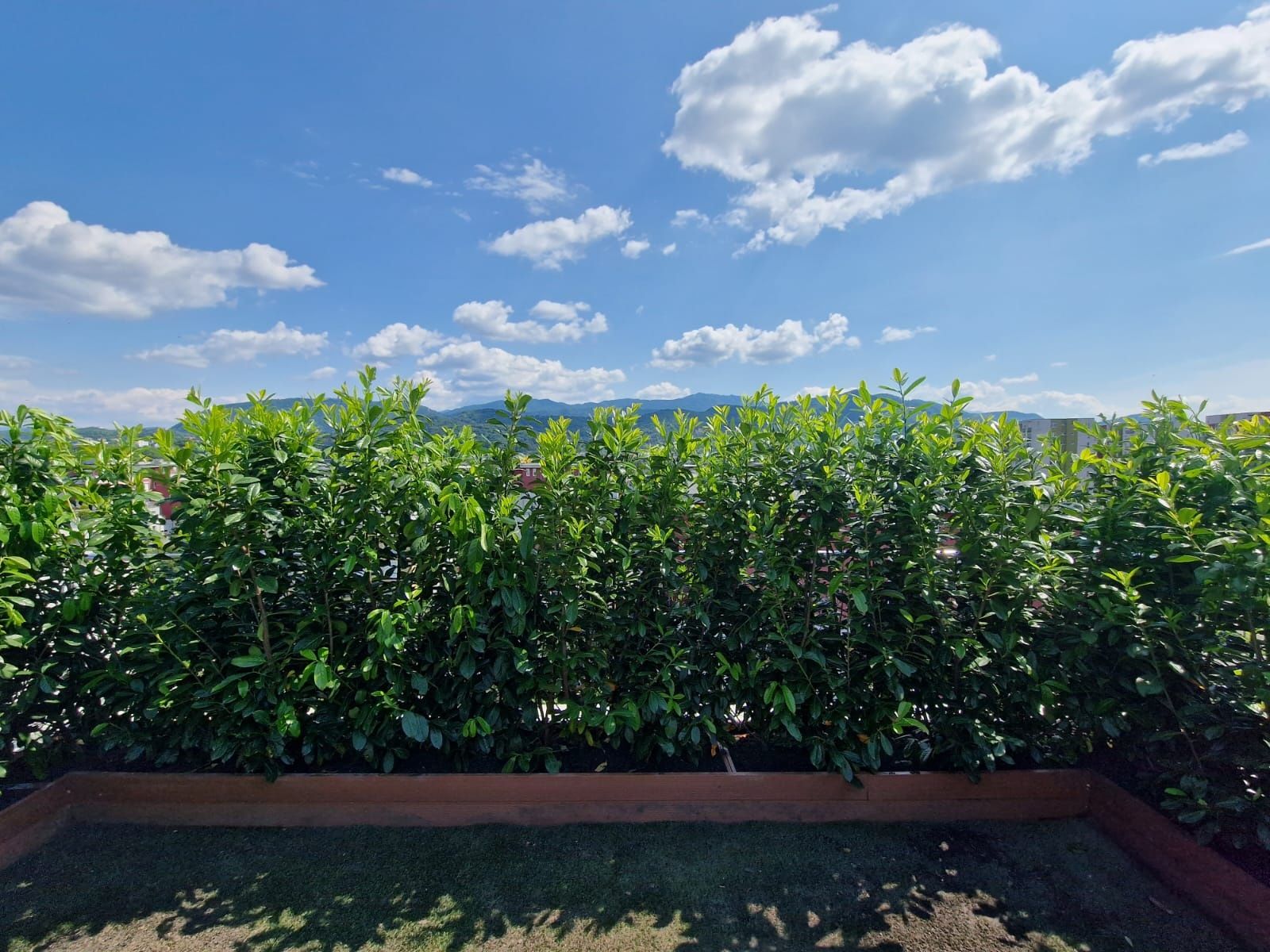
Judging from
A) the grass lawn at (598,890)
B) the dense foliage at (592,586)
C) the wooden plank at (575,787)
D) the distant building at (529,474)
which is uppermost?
the distant building at (529,474)

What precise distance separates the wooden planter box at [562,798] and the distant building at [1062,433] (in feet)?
4.81

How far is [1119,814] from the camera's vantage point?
237 centimetres

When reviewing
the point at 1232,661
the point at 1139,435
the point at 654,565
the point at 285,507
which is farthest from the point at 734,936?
the point at 1139,435

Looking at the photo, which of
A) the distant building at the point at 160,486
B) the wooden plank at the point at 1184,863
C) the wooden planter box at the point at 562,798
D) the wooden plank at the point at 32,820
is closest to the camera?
the wooden plank at the point at 1184,863

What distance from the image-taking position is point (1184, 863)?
2.08 m

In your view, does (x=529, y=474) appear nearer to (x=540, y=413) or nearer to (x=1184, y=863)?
(x=540, y=413)

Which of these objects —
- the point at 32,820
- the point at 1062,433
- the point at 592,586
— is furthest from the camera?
the point at 1062,433

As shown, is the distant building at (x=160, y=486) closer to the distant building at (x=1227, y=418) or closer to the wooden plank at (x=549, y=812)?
the wooden plank at (x=549, y=812)

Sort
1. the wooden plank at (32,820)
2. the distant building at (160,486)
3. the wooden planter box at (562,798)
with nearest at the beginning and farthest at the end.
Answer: the wooden plank at (32,820)
the distant building at (160,486)
the wooden planter box at (562,798)

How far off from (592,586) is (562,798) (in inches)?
36.9

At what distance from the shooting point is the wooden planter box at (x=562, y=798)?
8.13ft

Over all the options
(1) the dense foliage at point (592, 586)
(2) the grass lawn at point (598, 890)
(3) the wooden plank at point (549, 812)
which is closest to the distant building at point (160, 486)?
(1) the dense foliage at point (592, 586)

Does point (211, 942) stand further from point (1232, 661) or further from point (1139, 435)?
point (1139, 435)

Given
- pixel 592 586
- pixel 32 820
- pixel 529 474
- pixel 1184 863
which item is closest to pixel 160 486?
pixel 32 820
